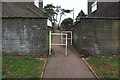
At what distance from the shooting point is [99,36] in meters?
6.38

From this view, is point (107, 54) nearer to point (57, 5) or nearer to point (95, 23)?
point (95, 23)

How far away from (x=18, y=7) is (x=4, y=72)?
769cm

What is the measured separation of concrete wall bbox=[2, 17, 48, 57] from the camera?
609 centimetres

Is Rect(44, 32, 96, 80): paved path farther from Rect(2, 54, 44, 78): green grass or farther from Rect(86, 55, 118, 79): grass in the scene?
Rect(2, 54, 44, 78): green grass

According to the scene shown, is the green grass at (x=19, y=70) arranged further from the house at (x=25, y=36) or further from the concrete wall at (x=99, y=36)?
the concrete wall at (x=99, y=36)

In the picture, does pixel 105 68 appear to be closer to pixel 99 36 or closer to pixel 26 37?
pixel 99 36

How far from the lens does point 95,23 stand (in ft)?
21.0

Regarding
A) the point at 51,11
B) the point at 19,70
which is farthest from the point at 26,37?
the point at 51,11

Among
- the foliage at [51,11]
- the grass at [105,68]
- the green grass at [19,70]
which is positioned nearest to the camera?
the green grass at [19,70]

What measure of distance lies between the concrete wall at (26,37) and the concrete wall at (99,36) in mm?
2415

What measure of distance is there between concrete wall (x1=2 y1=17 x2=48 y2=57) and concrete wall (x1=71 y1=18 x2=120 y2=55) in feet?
7.92

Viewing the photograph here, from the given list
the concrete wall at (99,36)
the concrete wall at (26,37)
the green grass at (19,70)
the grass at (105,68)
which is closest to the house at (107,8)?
the concrete wall at (99,36)

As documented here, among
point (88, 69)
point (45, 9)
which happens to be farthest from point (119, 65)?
point (45, 9)

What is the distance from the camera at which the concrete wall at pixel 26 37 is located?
20.0ft
